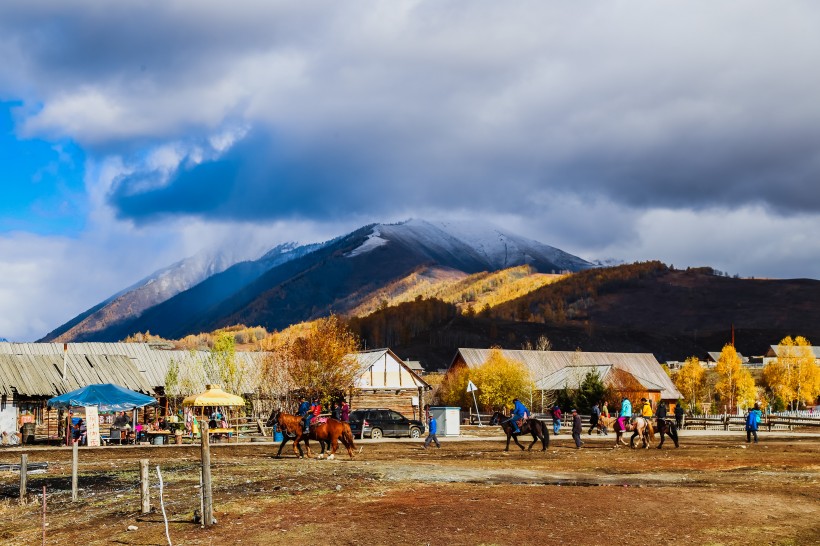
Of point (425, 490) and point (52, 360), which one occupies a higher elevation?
point (52, 360)

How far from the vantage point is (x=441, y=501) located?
1838 centimetres

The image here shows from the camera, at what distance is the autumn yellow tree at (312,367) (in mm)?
57875

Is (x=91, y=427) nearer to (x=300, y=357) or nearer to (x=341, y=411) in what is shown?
(x=341, y=411)

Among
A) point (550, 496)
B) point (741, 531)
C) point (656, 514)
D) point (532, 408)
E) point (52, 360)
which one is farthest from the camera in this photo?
point (532, 408)

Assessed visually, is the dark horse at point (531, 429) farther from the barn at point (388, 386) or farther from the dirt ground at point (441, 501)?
the barn at point (388, 386)

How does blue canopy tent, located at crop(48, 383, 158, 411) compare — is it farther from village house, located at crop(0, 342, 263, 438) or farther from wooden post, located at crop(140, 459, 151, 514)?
village house, located at crop(0, 342, 263, 438)

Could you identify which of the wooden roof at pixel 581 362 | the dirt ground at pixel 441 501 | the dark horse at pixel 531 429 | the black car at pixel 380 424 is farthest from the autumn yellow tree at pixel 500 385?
the dirt ground at pixel 441 501

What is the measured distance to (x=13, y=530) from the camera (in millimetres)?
16891

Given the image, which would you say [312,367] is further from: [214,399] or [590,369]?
[590,369]

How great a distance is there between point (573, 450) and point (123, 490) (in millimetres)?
19133

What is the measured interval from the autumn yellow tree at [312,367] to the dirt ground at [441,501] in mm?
27025

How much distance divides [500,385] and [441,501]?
66.4 metres

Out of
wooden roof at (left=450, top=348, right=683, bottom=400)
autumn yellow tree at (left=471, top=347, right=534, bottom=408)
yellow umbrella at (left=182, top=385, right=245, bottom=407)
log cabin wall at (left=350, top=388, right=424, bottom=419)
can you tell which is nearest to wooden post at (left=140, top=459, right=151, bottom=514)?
yellow umbrella at (left=182, top=385, right=245, bottom=407)

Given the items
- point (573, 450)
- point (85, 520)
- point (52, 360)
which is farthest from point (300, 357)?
point (85, 520)
